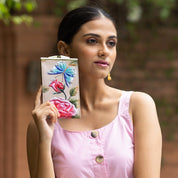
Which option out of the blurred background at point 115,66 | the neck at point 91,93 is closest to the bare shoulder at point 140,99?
the neck at point 91,93

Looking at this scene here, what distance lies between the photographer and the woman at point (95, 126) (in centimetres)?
231

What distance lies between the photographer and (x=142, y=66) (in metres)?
5.99

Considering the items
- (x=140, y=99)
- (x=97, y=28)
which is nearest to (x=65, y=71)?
(x=97, y=28)

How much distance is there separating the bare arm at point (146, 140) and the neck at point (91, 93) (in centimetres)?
22

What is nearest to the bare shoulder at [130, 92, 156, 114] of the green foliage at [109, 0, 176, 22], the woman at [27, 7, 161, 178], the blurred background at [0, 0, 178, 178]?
the woman at [27, 7, 161, 178]

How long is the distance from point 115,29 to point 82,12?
0.67ft

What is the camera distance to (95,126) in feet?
8.09

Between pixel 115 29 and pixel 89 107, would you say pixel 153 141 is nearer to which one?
pixel 89 107

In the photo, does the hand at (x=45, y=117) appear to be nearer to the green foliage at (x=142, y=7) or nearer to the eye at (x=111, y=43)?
the eye at (x=111, y=43)

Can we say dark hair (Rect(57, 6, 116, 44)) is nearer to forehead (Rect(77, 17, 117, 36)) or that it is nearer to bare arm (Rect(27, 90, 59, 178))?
forehead (Rect(77, 17, 117, 36))

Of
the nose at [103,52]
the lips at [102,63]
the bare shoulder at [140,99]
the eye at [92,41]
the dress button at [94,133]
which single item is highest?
the eye at [92,41]

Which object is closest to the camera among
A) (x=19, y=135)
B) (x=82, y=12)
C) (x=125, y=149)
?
(x=125, y=149)

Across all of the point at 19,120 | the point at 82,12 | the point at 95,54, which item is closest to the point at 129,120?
the point at 95,54

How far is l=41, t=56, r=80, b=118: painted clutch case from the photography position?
2301 mm
